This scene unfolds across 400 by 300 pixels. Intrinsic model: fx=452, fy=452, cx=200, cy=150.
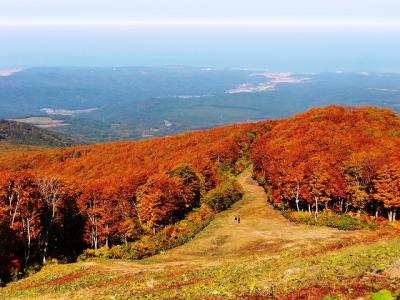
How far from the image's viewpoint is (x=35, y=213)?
60.6 metres

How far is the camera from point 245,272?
114 feet

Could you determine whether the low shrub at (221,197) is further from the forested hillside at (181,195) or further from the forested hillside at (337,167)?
the forested hillside at (337,167)

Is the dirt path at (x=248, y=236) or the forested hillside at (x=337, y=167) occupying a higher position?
the forested hillside at (x=337, y=167)

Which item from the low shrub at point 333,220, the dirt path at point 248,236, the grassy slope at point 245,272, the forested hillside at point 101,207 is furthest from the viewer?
the low shrub at point 333,220

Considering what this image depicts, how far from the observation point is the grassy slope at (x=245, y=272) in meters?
24.8

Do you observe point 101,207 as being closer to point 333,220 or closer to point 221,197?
point 221,197

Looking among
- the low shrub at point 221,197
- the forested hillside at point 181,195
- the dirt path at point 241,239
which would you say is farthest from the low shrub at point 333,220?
the low shrub at point 221,197

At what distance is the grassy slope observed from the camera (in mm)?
24781

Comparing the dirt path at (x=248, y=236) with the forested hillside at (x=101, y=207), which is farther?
the forested hillside at (x=101, y=207)

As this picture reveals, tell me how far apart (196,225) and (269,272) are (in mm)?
40432

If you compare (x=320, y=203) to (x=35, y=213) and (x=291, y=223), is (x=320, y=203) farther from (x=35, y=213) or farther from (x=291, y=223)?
(x=35, y=213)

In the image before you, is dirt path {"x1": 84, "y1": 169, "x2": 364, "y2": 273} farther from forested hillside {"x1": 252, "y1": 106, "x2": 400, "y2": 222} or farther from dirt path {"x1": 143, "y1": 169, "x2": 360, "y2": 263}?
forested hillside {"x1": 252, "y1": 106, "x2": 400, "y2": 222}

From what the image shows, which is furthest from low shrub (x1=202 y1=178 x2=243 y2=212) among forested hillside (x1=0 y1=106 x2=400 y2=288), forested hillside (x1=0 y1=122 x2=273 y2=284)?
forested hillside (x1=0 y1=106 x2=400 y2=288)

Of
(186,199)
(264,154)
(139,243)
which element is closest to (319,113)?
(264,154)
